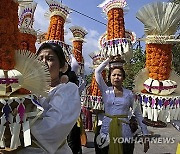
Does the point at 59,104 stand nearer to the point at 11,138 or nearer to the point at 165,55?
the point at 11,138

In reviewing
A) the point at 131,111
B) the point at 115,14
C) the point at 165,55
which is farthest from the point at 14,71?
the point at 115,14

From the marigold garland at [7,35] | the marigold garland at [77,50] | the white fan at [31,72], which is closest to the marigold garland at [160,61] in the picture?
the white fan at [31,72]

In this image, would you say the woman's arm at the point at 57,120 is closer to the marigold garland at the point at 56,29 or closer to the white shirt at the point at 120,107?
the white shirt at the point at 120,107

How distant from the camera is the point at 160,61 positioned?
2.64m

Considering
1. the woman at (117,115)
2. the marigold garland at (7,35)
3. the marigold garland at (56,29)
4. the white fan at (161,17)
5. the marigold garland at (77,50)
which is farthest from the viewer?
the marigold garland at (77,50)

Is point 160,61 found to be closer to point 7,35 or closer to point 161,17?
point 161,17

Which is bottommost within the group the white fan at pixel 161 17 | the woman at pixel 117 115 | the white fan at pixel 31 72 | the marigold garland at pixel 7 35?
the woman at pixel 117 115

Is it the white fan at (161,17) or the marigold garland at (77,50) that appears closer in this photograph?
the white fan at (161,17)

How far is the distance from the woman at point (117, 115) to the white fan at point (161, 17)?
1.67ft

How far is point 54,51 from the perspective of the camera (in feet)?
5.71

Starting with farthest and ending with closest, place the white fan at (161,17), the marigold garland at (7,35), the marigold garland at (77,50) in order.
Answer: the marigold garland at (77,50)
the white fan at (161,17)
the marigold garland at (7,35)

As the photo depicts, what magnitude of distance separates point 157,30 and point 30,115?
165 cm

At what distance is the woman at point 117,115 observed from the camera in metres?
2.86

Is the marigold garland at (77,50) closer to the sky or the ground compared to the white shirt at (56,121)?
closer to the sky
